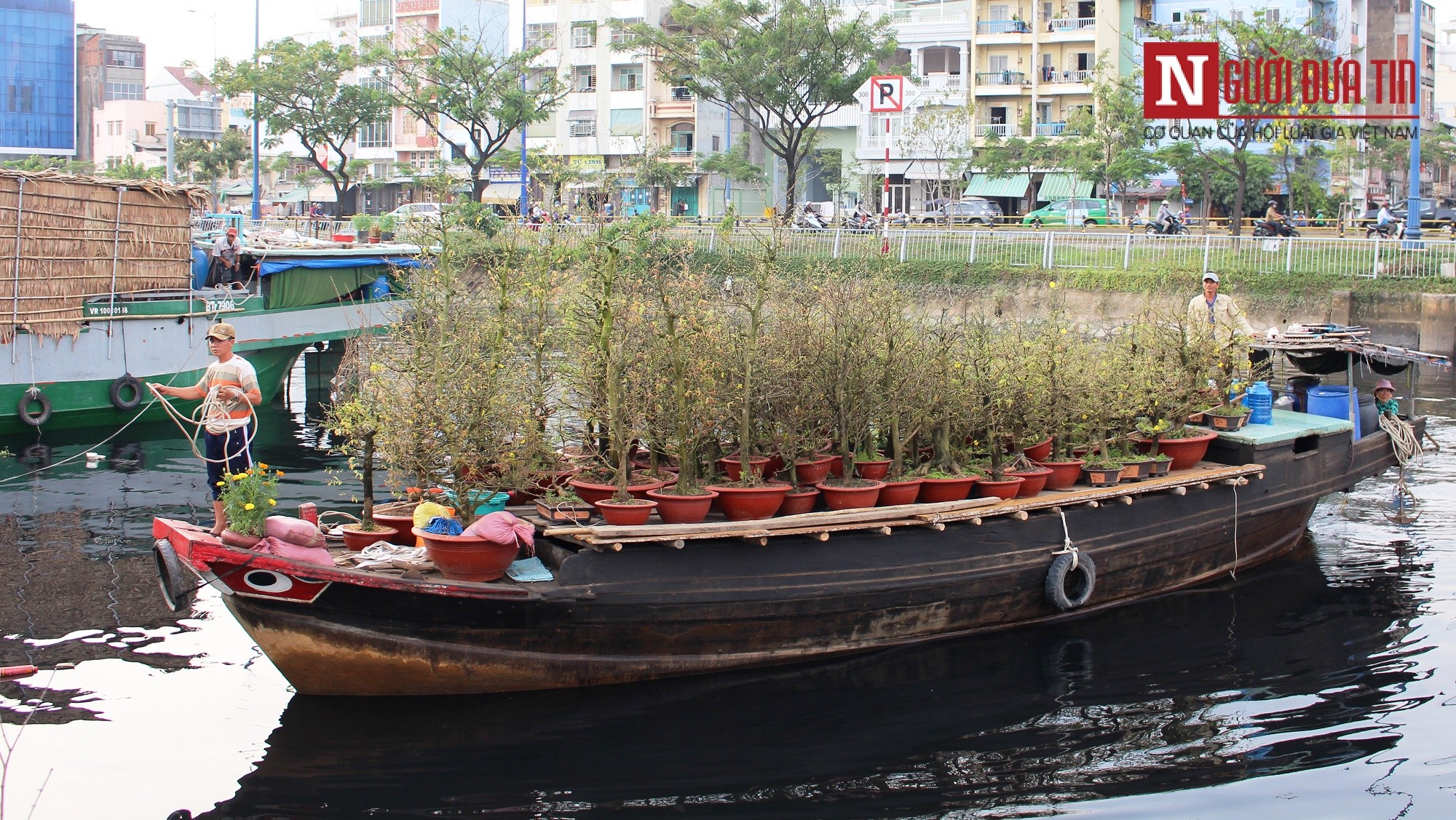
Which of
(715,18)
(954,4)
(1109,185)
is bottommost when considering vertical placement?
(1109,185)

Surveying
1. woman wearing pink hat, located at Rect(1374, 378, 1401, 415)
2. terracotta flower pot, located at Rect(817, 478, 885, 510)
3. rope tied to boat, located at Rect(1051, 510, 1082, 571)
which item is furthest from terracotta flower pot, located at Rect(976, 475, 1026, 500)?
woman wearing pink hat, located at Rect(1374, 378, 1401, 415)

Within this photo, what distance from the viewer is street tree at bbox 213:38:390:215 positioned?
42.0 meters

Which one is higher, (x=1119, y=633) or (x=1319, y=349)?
(x=1319, y=349)

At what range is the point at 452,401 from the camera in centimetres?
841

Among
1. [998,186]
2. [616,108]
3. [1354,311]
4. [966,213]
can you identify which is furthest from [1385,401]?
[616,108]

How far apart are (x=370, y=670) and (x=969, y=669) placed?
162 inches

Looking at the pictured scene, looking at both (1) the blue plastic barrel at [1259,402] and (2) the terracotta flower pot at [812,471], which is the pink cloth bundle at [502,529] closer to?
(2) the terracotta flower pot at [812,471]

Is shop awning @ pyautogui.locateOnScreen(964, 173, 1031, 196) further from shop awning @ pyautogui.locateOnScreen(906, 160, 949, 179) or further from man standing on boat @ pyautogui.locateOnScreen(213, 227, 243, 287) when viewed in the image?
man standing on boat @ pyautogui.locateOnScreen(213, 227, 243, 287)

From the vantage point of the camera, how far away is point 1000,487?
30.4 feet

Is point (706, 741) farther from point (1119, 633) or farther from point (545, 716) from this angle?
point (1119, 633)

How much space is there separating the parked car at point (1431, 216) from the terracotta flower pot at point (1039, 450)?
2642 centimetres

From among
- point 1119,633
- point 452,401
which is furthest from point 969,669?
point 452,401

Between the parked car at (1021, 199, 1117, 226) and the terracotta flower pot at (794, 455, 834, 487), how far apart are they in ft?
95.1

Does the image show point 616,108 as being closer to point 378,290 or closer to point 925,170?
point 925,170
